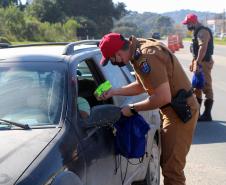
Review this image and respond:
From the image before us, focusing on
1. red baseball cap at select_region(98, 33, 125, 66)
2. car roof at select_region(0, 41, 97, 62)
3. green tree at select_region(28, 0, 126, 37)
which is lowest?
green tree at select_region(28, 0, 126, 37)

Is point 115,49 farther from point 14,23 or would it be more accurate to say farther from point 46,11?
point 46,11

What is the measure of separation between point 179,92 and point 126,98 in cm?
67

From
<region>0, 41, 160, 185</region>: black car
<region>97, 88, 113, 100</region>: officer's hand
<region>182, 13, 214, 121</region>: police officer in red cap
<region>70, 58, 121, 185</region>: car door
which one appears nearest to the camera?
<region>0, 41, 160, 185</region>: black car

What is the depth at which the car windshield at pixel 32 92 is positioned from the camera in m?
3.98

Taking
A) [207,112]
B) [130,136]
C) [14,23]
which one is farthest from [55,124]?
[14,23]

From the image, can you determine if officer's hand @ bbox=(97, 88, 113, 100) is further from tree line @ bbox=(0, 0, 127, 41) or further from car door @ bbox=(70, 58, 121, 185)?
tree line @ bbox=(0, 0, 127, 41)

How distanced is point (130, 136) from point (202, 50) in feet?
19.9

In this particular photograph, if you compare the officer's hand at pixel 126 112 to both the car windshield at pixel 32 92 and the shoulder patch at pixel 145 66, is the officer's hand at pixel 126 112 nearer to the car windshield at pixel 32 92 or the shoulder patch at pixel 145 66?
the shoulder patch at pixel 145 66

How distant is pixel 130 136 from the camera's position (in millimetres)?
4328

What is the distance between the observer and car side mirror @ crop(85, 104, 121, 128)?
12.9ft

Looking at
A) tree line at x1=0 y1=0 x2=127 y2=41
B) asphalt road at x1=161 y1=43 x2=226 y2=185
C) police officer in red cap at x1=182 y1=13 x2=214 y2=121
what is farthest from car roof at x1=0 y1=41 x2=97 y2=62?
tree line at x1=0 y1=0 x2=127 y2=41

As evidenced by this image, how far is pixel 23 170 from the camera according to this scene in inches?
121

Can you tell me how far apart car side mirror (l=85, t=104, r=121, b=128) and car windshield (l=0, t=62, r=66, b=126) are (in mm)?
229

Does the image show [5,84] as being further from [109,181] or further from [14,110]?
[109,181]
